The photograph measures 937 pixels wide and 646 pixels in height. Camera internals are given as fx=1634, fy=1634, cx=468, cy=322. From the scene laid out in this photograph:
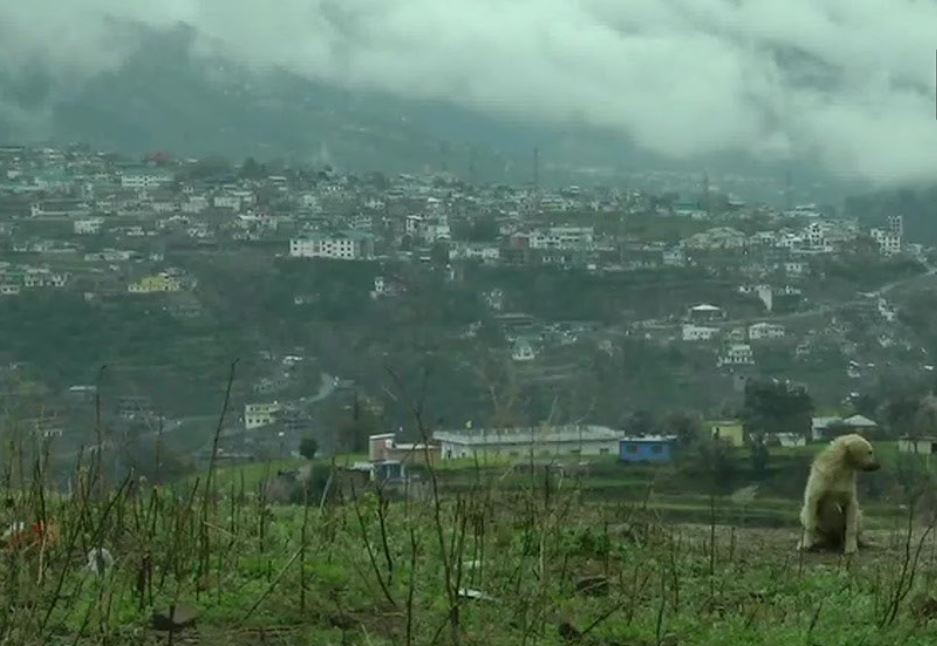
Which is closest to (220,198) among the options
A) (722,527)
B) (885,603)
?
(722,527)

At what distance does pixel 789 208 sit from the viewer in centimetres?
2472

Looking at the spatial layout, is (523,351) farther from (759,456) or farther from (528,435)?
(528,435)

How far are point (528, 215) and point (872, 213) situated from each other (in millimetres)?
5071

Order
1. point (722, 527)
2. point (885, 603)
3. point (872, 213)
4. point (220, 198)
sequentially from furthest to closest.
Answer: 1. point (220, 198)
2. point (872, 213)
3. point (722, 527)
4. point (885, 603)

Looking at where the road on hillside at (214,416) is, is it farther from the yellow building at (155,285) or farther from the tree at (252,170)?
the tree at (252,170)

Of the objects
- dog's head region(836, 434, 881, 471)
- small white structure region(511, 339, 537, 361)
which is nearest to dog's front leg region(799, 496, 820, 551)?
dog's head region(836, 434, 881, 471)

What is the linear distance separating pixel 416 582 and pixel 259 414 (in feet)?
28.4

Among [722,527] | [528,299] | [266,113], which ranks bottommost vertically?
[722,527]

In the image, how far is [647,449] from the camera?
14.9m

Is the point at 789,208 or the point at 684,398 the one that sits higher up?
the point at 789,208

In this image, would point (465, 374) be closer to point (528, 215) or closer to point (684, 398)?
point (684, 398)

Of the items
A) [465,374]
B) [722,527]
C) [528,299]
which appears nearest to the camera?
[722,527]

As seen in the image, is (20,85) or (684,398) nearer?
(684,398)

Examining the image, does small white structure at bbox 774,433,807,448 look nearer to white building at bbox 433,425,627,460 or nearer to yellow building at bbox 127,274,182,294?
white building at bbox 433,425,627,460
